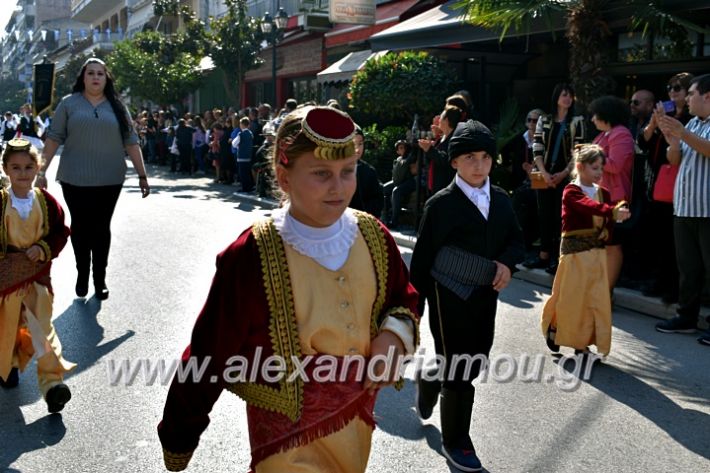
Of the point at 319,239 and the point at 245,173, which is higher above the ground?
the point at 319,239

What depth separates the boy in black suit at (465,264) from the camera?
387 centimetres

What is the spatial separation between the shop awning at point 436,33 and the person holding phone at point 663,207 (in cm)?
384

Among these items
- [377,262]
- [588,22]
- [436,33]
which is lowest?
[377,262]

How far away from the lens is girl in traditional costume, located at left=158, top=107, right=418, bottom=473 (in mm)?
2283

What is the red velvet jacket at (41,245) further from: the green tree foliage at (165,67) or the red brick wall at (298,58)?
the green tree foliage at (165,67)

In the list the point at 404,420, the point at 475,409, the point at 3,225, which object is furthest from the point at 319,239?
the point at 3,225

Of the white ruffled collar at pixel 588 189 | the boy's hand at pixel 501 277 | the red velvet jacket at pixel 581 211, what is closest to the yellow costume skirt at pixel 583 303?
the red velvet jacket at pixel 581 211

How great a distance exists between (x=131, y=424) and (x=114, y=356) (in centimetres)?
130

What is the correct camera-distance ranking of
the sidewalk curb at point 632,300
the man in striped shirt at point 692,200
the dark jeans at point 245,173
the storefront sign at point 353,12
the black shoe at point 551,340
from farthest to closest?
1. the storefront sign at point 353,12
2. the dark jeans at point 245,173
3. the sidewalk curb at point 632,300
4. the man in striped shirt at point 692,200
5. the black shoe at point 551,340

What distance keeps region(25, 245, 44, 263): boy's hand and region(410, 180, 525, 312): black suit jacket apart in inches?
86.3

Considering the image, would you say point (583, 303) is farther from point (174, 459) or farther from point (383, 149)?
point (383, 149)

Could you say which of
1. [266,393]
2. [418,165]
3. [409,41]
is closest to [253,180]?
[409,41]

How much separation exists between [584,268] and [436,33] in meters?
8.33

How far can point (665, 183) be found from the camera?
7.07 metres
